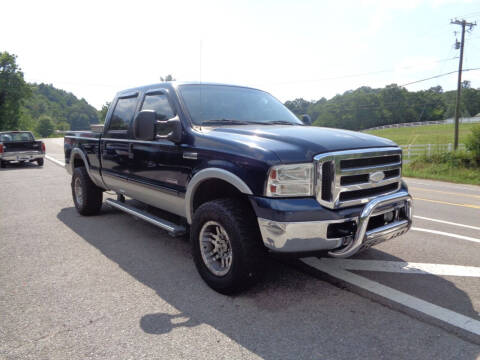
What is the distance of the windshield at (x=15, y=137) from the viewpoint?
1668 cm

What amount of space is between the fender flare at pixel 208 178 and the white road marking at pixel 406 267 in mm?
1603

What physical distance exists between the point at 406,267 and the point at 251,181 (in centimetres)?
211

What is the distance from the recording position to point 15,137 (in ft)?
55.7

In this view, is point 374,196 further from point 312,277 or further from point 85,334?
point 85,334

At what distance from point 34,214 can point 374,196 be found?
585cm

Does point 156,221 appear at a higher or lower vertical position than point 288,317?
higher

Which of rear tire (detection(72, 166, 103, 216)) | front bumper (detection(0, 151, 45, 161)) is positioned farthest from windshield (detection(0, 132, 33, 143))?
rear tire (detection(72, 166, 103, 216))

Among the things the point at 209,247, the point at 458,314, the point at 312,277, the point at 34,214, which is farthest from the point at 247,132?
the point at 34,214

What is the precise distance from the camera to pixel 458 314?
2943mm

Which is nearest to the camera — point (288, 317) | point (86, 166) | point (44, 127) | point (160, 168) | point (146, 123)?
point (288, 317)

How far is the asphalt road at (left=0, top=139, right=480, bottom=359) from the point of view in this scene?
2.54 metres

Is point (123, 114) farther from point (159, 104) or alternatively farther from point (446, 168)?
point (446, 168)

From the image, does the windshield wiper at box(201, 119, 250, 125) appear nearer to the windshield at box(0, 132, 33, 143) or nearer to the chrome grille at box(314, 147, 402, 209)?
the chrome grille at box(314, 147, 402, 209)

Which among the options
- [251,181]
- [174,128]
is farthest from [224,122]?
[251,181]
